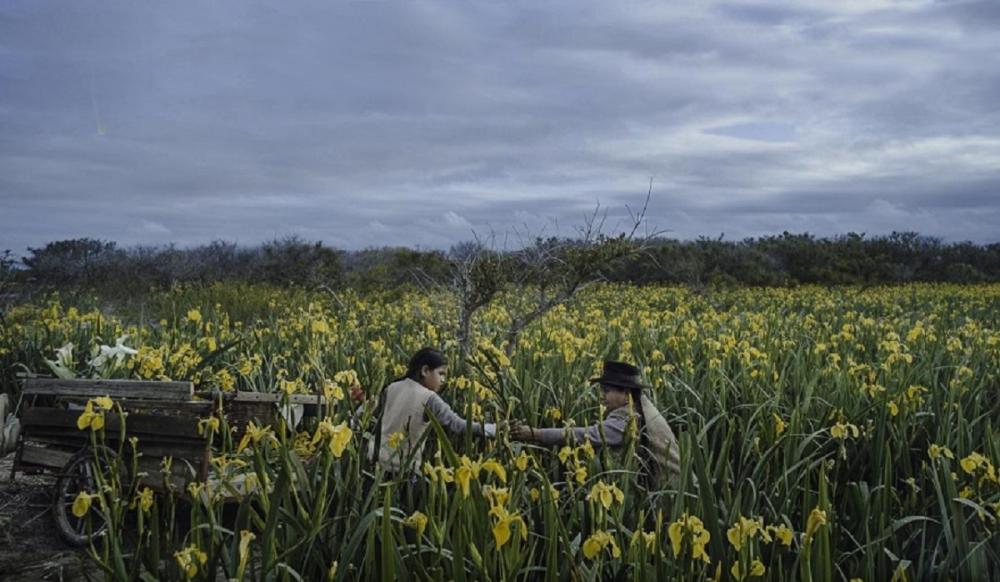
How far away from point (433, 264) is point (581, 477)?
2400 cm

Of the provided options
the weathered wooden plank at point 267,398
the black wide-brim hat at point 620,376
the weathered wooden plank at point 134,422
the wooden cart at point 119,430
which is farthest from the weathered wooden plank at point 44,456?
the black wide-brim hat at point 620,376

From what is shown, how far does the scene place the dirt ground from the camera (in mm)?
4840

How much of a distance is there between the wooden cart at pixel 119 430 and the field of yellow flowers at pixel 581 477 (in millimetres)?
159

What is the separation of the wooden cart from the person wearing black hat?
1.34m

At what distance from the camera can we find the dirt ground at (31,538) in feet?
15.9

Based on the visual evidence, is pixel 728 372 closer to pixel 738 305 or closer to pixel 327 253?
pixel 738 305

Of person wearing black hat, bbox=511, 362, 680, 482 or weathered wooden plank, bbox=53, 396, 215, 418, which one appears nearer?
person wearing black hat, bbox=511, 362, 680, 482

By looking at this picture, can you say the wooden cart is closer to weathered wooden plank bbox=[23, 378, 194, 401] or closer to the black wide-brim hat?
weathered wooden plank bbox=[23, 378, 194, 401]

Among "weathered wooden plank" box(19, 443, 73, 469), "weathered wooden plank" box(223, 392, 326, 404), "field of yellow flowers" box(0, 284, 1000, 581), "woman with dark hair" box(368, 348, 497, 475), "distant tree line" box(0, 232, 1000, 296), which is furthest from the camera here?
"distant tree line" box(0, 232, 1000, 296)

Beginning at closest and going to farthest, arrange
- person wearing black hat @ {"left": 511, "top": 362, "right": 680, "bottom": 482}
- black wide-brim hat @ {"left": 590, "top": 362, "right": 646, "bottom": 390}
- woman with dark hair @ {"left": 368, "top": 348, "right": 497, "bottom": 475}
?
person wearing black hat @ {"left": 511, "top": 362, "right": 680, "bottom": 482} → black wide-brim hat @ {"left": 590, "top": 362, "right": 646, "bottom": 390} → woman with dark hair @ {"left": 368, "top": 348, "right": 497, "bottom": 475}

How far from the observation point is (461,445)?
485 centimetres

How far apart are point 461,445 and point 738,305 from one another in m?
15.9

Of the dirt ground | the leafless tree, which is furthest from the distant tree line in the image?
the dirt ground

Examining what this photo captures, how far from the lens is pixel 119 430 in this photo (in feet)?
16.6
